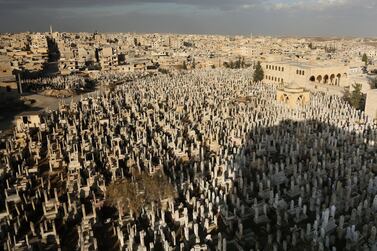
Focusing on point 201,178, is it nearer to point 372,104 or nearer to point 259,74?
point 372,104

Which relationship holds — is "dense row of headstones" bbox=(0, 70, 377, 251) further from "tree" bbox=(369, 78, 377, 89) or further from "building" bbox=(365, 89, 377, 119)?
"tree" bbox=(369, 78, 377, 89)

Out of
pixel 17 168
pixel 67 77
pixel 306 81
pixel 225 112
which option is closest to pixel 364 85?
pixel 306 81

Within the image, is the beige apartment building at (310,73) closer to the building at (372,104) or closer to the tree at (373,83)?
the tree at (373,83)

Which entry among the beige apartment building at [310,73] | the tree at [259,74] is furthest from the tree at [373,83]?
the tree at [259,74]

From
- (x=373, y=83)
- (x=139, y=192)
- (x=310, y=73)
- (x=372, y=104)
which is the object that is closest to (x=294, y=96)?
(x=372, y=104)

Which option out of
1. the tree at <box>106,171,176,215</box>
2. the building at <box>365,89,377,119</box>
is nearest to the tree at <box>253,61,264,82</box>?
the building at <box>365,89,377,119</box>

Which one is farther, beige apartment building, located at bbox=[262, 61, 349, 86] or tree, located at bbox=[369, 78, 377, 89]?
beige apartment building, located at bbox=[262, 61, 349, 86]
